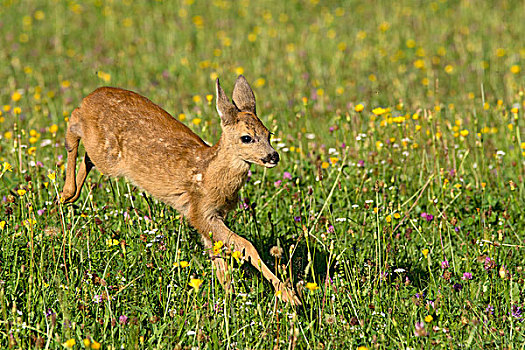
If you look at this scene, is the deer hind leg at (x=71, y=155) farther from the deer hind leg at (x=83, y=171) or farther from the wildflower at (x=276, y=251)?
the wildflower at (x=276, y=251)

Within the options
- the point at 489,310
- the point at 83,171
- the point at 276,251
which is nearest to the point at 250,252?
the point at 276,251

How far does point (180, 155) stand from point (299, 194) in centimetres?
98

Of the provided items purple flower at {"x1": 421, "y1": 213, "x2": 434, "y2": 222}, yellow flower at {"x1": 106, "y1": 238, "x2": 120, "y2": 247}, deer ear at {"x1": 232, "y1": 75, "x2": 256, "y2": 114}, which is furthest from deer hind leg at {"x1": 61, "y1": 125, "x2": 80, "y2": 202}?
purple flower at {"x1": 421, "y1": 213, "x2": 434, "y2": 222}

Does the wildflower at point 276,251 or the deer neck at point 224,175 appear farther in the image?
the deer neck at point 224,175

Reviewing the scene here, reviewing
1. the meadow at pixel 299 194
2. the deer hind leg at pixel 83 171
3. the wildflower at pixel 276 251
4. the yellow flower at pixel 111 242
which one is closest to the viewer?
the wildflower at pixel 276 251

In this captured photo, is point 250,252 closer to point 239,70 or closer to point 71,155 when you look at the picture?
point 71,155

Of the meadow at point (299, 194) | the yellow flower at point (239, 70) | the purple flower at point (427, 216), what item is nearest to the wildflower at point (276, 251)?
the meadow at point (299, 194)

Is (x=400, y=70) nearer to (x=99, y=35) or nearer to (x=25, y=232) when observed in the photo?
(x=99, y=35)

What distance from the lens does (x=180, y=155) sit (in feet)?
16.6

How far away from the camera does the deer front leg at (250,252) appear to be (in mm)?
4105

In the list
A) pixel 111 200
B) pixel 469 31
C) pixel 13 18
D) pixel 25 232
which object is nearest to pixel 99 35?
pixel 13 18

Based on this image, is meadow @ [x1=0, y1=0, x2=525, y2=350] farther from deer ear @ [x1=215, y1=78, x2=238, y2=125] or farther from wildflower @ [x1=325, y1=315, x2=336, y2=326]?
deer ear @ [x1=215, y1=78, x2=238, y2=125]

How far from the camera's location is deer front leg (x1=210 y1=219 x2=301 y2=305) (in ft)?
13.5

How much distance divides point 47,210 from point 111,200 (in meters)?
0.62
